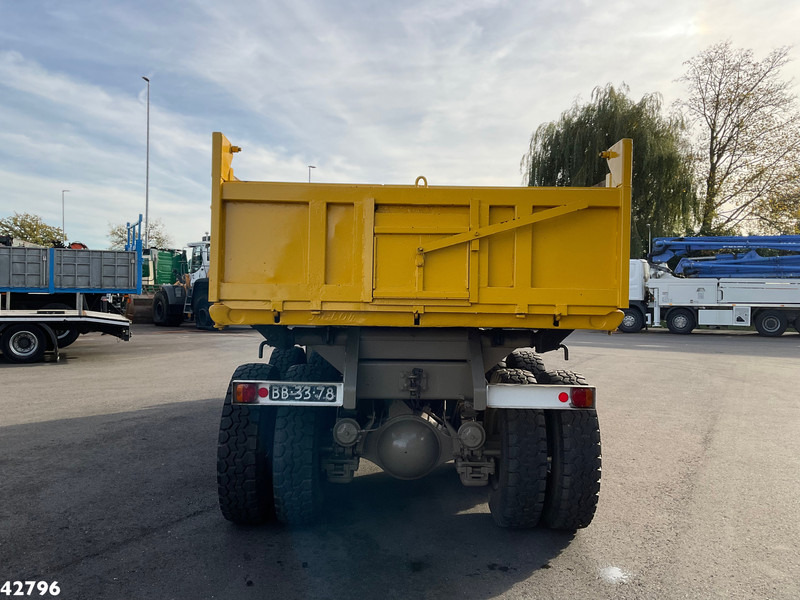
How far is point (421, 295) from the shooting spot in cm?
365

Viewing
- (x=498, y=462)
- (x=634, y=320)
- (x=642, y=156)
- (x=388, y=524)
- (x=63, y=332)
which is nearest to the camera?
(x=498, y=462)

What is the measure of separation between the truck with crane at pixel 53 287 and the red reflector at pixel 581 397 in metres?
11.1

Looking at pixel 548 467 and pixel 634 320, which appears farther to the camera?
pixel 634 320

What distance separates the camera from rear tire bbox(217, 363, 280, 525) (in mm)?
3885

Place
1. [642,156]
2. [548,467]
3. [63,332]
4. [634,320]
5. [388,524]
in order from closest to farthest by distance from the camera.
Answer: [548,467], [388,524], [63,332], [634,320], [642,156]

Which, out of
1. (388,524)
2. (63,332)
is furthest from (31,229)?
(388,524)

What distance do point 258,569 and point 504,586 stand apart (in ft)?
4.45

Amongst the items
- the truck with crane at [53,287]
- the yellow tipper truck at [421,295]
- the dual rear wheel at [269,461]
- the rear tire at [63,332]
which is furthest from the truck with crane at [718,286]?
the dual rear wheel at [269,461]

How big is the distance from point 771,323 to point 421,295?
23091mm

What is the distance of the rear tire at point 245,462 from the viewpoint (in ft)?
12.7

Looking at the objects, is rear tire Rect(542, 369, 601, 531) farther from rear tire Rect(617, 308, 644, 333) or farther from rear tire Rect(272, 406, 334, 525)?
rear tire Rect(617, 308, 644, 333)

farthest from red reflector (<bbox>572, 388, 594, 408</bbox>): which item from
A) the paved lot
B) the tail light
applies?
the tail light

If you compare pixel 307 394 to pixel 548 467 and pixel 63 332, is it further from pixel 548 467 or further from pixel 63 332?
pixel 63 332

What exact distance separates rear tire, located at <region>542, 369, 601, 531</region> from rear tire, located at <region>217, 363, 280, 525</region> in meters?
1.86
